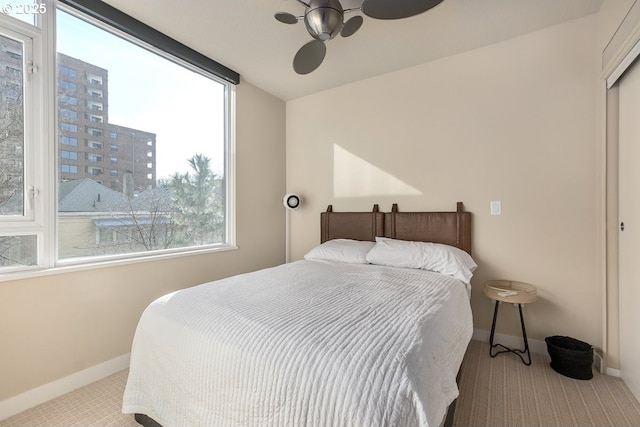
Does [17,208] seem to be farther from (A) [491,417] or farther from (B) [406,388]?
(A) [491,417]

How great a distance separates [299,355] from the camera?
0.97 metres

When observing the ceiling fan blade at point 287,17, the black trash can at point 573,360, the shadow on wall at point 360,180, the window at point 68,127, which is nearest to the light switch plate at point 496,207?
the shadow on wall at point 360,180

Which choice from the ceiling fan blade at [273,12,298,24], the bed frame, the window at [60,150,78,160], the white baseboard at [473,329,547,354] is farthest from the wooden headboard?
the window at [60,150,78,160]

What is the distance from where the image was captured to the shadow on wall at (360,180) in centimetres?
296

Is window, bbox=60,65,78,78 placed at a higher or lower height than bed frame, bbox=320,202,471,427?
higher

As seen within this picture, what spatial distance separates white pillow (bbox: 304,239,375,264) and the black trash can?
1498 millimetres

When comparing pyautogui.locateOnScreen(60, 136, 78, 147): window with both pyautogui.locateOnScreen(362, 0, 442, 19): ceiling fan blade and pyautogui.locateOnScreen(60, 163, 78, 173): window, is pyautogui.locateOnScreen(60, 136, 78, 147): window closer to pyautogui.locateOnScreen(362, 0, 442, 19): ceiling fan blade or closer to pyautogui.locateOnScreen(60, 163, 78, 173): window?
pyautogui.locateOnScreen(60, 163, 78, 173): window

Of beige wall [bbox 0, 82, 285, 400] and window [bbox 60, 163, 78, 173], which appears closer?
beige wall [bbox 0, 82, 285, 400]

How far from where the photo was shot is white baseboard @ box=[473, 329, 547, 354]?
229 cm

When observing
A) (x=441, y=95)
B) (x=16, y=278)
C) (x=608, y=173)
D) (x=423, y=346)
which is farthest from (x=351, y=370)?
(x=441, y=95)

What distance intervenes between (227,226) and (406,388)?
263 cm

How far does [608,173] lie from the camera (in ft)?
6.46

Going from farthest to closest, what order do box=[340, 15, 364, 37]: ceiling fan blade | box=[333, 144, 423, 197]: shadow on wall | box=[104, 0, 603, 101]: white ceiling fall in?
box=[333, 144, 423, 197]: shadow on wall → box=[104, 0, 603, 101]: white ceiling → box=[340, 15, 364, 37]: ceiling fan blade

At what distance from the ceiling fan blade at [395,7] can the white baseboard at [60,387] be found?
294 centimetres
